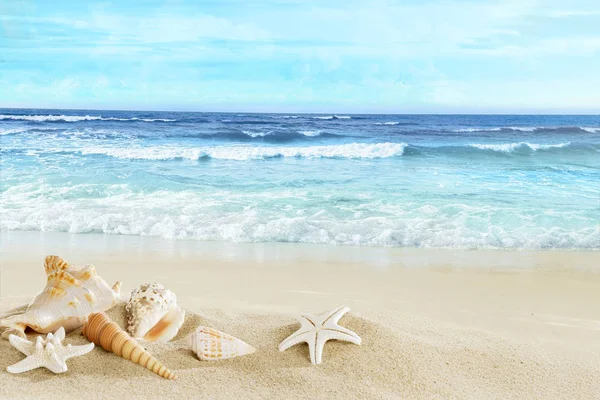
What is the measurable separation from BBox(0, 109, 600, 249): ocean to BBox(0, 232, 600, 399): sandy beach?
703 mm

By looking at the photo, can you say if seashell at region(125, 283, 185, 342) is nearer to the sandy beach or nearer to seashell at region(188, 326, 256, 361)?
the sandy beach

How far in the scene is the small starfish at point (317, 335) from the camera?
297 centimetres

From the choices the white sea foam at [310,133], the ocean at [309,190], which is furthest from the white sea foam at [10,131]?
the white sea foam at [310,133]

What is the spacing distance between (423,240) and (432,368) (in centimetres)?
419

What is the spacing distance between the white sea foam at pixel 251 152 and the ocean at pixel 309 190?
7 cm

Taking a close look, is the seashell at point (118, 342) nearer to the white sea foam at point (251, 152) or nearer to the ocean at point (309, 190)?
the ocean at point (309, 190)

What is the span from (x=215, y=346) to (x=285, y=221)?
501 centimetres

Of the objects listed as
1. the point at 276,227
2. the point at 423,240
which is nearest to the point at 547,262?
the point at 423,240

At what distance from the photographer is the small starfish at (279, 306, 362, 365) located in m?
2.97

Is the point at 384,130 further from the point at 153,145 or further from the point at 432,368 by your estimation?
the point at 432,368

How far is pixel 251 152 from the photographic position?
18.9 m

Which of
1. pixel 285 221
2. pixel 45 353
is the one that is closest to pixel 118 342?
pixel 45 353

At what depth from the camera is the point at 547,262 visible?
6.26m

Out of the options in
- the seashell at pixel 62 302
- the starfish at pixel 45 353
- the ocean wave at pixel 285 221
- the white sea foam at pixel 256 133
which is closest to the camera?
the starfish at pixel 45 353
